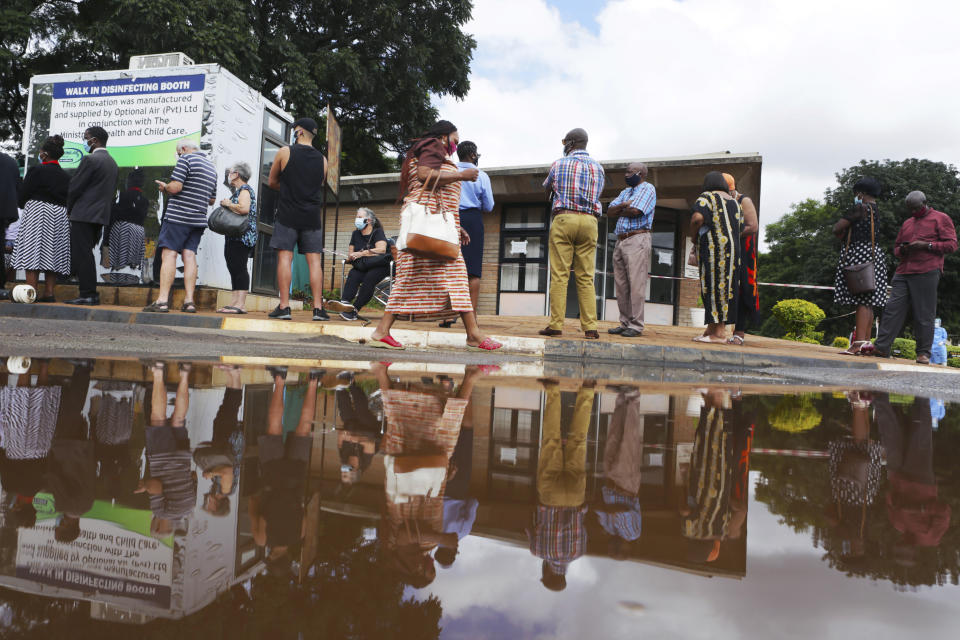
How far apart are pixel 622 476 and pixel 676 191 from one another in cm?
1347

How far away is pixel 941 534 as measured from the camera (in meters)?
1.15

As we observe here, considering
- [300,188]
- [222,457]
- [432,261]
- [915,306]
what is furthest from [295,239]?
[915,306]

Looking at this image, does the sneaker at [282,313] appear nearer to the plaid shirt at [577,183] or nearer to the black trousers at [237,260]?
the black trousers at [237,260]

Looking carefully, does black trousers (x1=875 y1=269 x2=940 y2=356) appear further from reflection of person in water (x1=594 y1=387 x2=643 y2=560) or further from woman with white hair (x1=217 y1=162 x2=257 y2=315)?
woman with white hair (x1=217 y1=162 x2=257 y2=315)

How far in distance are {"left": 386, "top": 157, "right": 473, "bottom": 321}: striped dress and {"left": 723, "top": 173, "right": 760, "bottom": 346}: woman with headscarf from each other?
3.40 metres

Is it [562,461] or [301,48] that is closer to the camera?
[562,461]

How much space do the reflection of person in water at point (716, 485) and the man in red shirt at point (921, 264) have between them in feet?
18.1

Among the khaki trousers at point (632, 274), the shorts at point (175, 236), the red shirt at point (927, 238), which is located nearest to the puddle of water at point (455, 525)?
the shorts at point (175, 236)

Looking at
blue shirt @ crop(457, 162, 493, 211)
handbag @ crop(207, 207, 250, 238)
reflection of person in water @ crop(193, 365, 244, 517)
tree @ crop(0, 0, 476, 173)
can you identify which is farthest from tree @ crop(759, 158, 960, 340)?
reflection of person in water @ crop(193, 365, 244, 517)

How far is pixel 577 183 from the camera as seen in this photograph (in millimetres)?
6465

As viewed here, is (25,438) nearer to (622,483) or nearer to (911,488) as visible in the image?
(622,483)

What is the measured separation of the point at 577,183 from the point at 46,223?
250 inches

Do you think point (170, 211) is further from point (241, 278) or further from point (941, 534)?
point (941, 534)

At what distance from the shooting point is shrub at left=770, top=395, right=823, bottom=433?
247 centimetres
